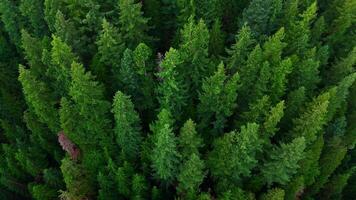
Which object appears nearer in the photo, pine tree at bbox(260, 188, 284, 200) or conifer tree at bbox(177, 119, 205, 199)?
conifer tree at bbox(177, 119, 205, 199)

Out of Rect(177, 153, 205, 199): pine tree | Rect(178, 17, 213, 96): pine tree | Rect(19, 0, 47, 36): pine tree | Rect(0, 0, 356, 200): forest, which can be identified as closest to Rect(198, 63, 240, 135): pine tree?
Rect(0, 0, 356, 200): forest

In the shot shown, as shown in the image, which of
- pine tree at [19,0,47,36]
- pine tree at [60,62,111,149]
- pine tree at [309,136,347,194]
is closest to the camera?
pine tree at [60,62,111,149]

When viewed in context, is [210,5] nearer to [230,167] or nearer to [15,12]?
[230,167]

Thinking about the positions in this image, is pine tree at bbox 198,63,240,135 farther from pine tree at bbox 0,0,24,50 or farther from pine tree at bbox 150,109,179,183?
pine tree at bbox 0,0,24,50

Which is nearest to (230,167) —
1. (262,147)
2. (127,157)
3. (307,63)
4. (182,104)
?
(262,147)

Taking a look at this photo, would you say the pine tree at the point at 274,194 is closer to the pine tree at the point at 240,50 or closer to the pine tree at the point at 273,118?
the pine tree at the point at 273,118

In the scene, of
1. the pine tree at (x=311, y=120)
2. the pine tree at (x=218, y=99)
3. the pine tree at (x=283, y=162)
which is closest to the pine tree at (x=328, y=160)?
the pine tree at (x=311, y=120)
